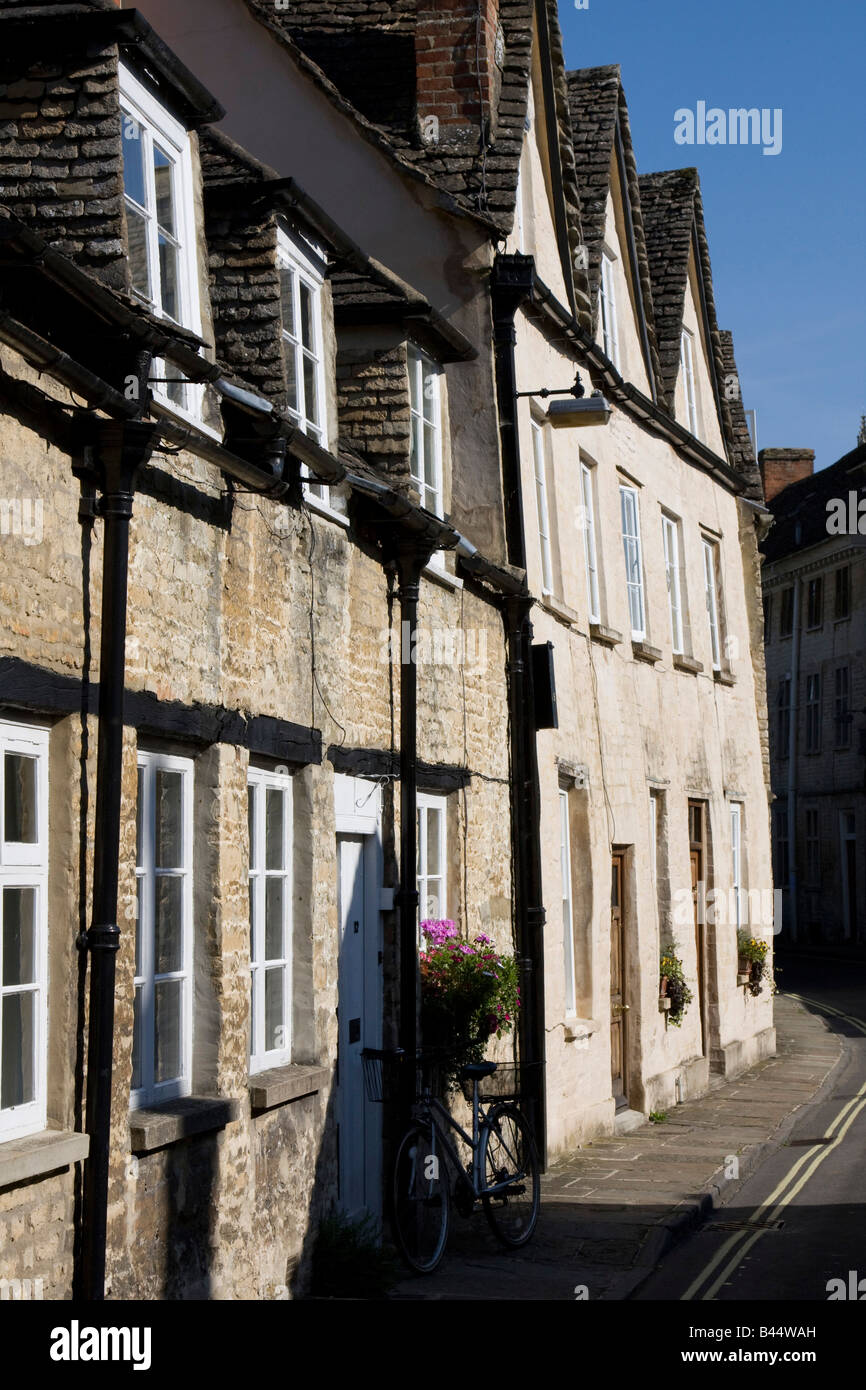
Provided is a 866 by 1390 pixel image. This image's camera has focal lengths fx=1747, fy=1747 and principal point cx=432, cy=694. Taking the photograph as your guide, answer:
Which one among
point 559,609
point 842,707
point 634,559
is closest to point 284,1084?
point 559,609

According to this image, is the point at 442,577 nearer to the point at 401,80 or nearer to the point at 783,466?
the point at 401,80

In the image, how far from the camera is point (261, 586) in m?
9.23

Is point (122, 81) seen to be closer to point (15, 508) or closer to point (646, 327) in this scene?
point (15, 508)

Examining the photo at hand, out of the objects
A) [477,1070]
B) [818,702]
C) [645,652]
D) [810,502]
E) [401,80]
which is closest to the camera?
[477,1070]

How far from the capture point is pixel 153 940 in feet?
26.3

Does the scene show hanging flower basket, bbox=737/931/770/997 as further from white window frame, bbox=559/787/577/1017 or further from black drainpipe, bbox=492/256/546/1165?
black drainpipe, bbox=492/256/546/1165

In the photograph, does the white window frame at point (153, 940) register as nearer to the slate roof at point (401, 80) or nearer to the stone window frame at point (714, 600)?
the slate roof at point (401, 80)

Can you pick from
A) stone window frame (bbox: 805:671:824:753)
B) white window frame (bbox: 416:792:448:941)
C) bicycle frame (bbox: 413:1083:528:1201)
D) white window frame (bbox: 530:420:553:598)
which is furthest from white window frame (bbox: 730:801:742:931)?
stone window frame (bbox: 805:671:824:753)

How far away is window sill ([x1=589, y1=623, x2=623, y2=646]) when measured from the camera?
687 inches

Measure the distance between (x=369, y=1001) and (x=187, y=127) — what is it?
17.8 feet

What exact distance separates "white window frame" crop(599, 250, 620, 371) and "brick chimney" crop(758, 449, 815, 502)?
107ft

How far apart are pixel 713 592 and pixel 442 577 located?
35.5 feet

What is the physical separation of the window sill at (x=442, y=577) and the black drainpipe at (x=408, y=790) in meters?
0.67

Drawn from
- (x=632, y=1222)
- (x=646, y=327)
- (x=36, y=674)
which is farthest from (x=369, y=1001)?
(x=646, y=327)
